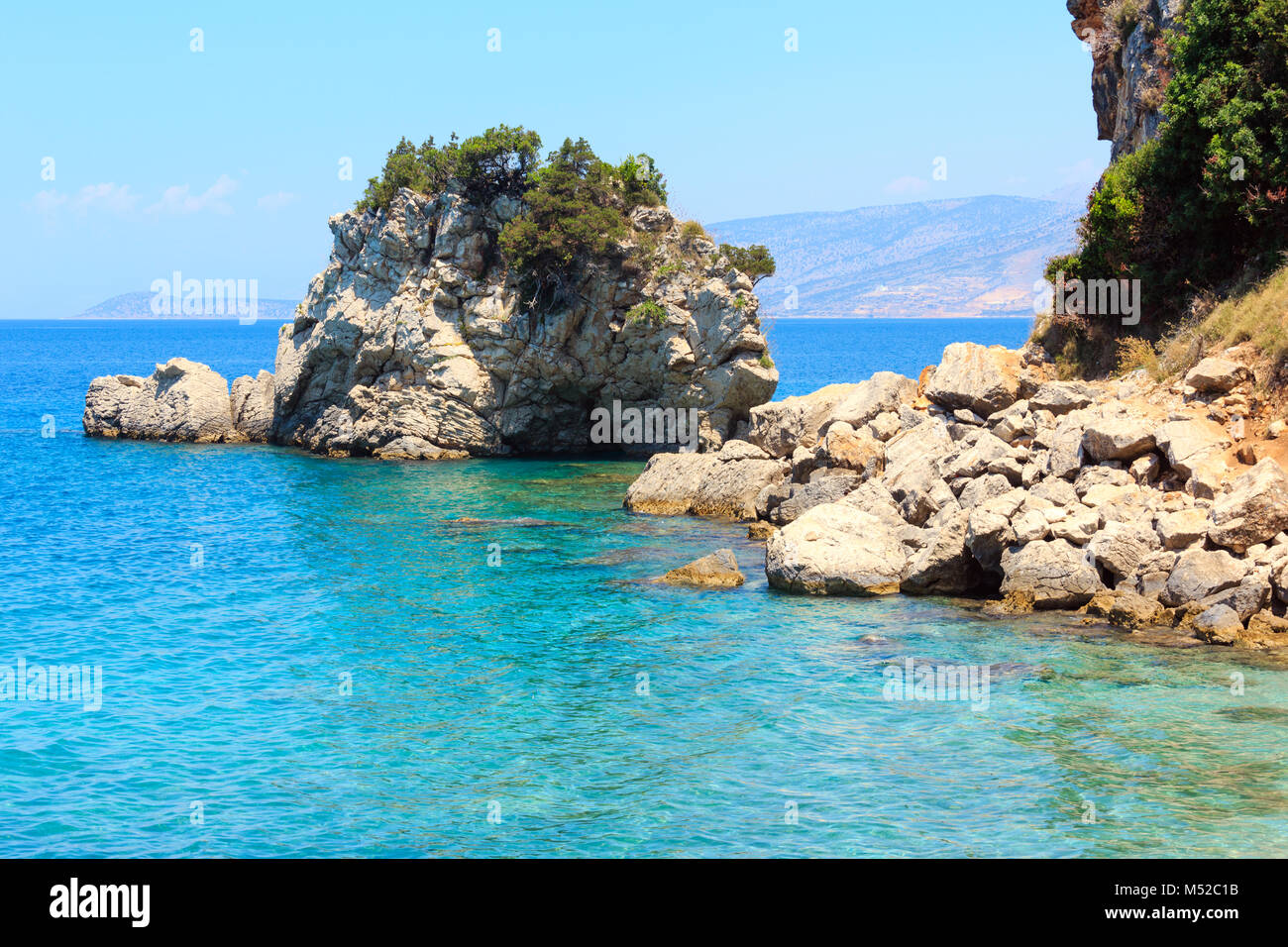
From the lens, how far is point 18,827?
1515 centimetres

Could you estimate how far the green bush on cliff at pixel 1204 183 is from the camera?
99.7 ft

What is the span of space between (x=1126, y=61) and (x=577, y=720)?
37851 mm

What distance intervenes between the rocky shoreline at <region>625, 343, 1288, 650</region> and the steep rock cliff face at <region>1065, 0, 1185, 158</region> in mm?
11934

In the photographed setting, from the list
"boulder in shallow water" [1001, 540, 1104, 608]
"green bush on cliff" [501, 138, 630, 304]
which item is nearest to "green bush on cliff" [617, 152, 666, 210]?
"green bush on cliff" [501, 138, 630, 304]

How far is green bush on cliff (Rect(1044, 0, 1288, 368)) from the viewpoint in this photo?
3039 cm

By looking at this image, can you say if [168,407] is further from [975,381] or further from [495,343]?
[975,381]

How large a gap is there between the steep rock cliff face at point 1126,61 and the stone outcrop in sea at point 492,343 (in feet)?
58.0

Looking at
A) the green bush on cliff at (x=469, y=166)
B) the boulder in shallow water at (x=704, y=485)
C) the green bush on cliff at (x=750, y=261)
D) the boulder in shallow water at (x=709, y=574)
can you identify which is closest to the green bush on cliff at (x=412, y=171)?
the green bush on cliff at (x=469, y=166)
